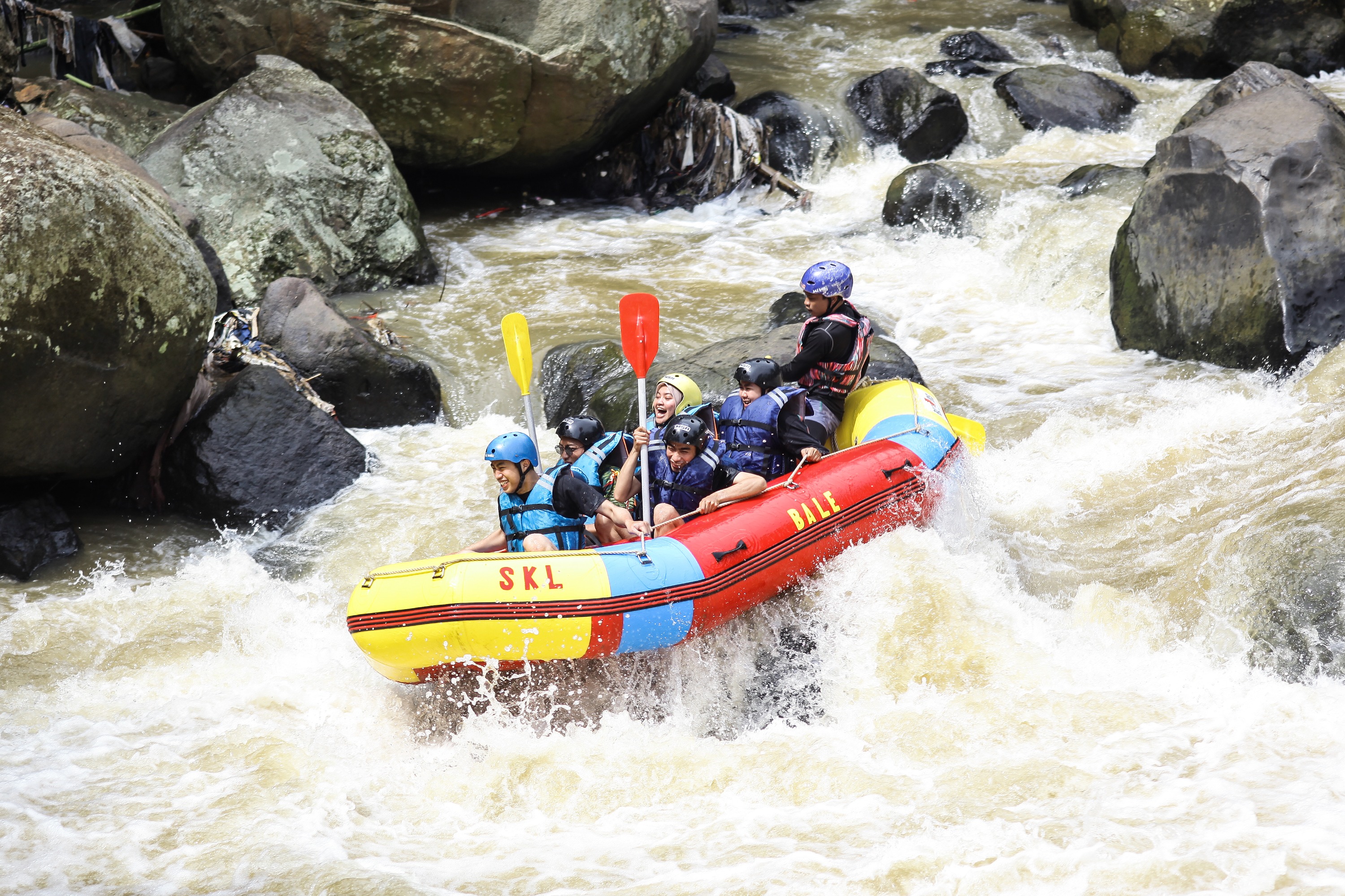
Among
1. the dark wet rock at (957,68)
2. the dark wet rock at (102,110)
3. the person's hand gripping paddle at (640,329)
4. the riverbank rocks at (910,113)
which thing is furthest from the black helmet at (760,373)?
the dark wet rock at (957,68)

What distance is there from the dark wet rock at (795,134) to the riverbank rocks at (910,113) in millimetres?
474

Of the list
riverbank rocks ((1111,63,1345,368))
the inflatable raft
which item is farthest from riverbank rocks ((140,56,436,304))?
riverbank rocks ((1111,63,1345,368))

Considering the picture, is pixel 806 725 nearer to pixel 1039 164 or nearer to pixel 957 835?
pixel 957 835

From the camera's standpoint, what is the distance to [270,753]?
405 cm

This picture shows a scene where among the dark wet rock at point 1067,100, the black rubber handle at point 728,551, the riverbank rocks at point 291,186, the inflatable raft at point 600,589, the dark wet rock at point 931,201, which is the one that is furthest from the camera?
the dark wet rock at point 1067,100

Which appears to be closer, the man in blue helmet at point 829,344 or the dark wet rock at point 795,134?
the man in blue helmet at point 829,344

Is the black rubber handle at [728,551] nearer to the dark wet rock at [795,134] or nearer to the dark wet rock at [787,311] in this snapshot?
the dark wet rock at [787,311]

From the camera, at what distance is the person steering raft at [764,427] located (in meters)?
5.09

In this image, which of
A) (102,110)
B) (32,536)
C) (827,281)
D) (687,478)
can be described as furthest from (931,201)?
(32,536)

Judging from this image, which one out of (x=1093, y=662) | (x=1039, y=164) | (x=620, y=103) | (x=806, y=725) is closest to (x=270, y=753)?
(x=806, y=725)

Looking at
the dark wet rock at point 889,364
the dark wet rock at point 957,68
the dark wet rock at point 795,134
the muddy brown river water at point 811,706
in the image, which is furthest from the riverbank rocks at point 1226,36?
the dark wet rock at point 889,364

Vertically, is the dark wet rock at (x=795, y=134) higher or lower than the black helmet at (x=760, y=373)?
lower

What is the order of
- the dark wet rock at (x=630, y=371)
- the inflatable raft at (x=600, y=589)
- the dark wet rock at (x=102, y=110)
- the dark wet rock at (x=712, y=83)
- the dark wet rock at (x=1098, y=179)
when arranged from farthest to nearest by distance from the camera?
the dark wet rock at (x=712, y=83) < the dark wet rock at (x=1098, y=179) < the dark wet rock at (x=102, y=110) < the dark wet rock at (x=630, y=371) < the inflatable raft at (x=600, y=589)

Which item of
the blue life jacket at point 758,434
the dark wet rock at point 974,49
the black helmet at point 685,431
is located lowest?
the blue life jacket at point 758,434
